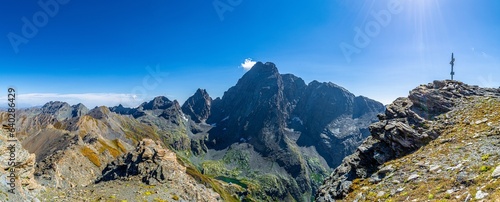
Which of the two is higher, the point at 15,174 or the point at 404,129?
the point at 404,129

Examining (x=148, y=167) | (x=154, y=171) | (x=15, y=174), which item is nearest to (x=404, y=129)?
(x=15, y=174)

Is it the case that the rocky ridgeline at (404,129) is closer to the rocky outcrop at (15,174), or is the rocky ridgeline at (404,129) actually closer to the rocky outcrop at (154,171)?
the rocky outcrop at (15,174)

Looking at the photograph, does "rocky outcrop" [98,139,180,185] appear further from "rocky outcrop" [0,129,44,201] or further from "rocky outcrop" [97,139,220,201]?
"rocky outcrop" [0,129,44,201]

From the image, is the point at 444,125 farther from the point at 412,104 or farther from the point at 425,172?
the point at 425,172

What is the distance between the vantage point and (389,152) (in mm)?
29281

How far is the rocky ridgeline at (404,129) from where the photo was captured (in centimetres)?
2817

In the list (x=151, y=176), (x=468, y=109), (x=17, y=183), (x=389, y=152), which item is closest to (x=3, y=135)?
(x=17, y=183)

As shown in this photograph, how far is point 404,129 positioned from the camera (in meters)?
28.8

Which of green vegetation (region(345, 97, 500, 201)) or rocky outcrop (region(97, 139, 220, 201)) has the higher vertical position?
green vegetation (region(345, 97, 500, 201))

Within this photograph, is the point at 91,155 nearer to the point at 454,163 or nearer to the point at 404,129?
the point at 404,129

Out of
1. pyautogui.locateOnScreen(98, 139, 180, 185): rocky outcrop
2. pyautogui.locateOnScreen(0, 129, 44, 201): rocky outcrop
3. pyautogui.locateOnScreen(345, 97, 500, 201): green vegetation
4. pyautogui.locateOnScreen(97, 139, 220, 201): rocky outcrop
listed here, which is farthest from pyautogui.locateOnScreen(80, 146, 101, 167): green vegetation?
pyautogui.locateOnScreen(345, 97, 500, 201): green vegetation

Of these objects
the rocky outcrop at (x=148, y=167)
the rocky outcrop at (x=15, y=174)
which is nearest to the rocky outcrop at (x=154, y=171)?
the rocky outcrop at (x=148, y=167)

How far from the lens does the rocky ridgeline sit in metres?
28.2

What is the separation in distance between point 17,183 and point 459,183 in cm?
4281
